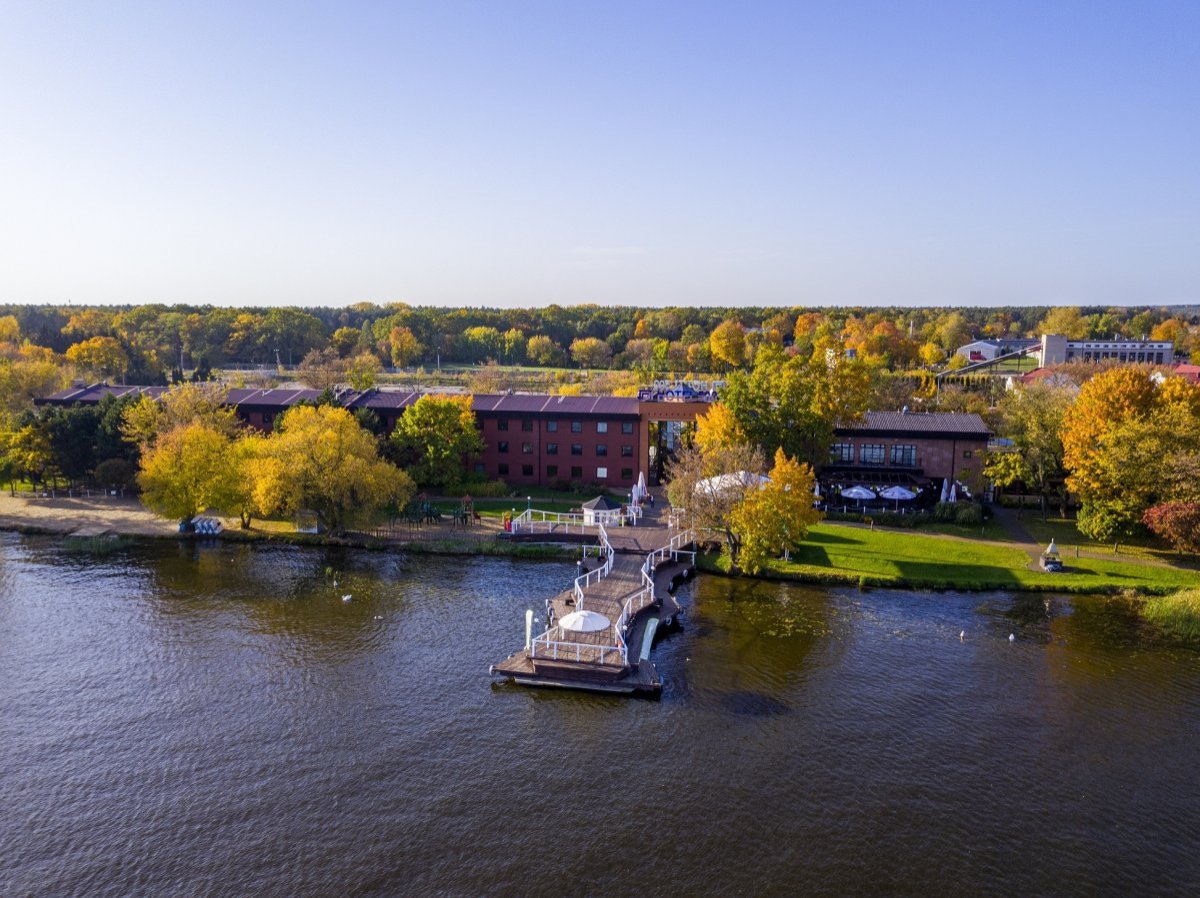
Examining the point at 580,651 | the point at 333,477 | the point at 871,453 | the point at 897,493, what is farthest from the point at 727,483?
the point at 333,477

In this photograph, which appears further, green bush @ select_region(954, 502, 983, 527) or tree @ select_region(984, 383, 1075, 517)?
tree @ select_region(984, 383, 1075, 517)

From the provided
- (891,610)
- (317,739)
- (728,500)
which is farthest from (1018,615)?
(317,739)

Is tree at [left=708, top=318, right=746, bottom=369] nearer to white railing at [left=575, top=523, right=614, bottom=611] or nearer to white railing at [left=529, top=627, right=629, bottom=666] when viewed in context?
white railing at [left=575, top=523, right=614, bottom=611]

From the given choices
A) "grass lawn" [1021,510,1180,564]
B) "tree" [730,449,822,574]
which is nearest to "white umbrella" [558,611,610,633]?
"tree" [730,449,822,574]

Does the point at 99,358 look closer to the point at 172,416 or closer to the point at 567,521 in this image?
the point at 172,416

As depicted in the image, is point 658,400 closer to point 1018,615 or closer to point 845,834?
point 1018,615
